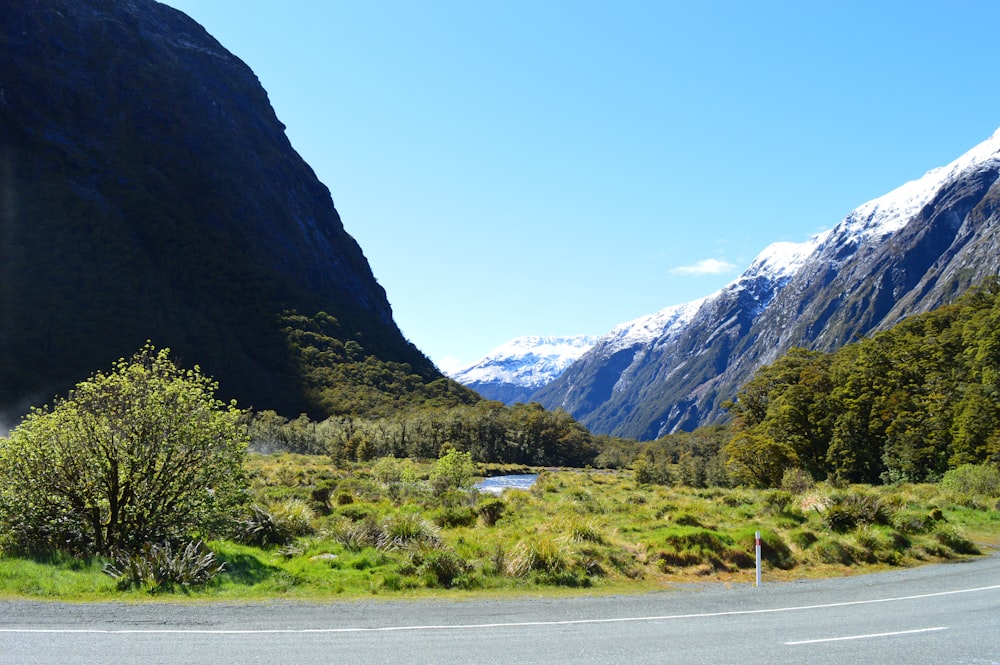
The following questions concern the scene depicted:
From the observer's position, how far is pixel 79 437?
15.0 m

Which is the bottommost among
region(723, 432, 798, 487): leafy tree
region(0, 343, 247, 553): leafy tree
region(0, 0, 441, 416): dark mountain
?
region(723, 432, 798, 487): leafy tree

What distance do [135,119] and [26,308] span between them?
2853 inches

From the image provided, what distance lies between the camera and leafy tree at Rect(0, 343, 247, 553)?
49.0 feet

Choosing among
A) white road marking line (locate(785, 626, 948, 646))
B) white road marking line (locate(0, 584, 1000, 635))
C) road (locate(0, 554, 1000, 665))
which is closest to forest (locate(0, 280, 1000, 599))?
road (locate(0, 554, 1000, 665))

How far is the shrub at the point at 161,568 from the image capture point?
13438mm

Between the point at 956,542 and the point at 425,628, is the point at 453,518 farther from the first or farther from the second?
the point at 956,542

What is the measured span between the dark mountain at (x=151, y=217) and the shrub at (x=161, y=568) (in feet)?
296

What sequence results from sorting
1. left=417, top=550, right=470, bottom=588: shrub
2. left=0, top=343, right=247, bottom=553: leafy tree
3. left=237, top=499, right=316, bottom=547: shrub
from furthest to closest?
left=237, top=499, right=316, bottom=547: shrub
left=0, top=343, right=247, bottom=553: leafy tree
left=417, top=550, right=470, bottom=588: shrub

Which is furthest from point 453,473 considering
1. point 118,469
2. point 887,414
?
point 887,414

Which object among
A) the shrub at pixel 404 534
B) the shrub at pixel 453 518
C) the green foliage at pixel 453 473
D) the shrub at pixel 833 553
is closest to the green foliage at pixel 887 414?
the green foliage at pixel 453 473

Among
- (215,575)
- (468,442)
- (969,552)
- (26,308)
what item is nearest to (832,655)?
(215,575)

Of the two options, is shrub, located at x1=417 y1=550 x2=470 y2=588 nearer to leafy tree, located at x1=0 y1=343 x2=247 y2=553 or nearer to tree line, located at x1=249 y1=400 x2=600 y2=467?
leafy tree, located at x1=0 y1=343 x2=247 y2=553

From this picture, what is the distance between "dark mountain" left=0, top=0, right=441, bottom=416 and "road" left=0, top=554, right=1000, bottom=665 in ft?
311

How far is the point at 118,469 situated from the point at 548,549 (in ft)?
37.2
